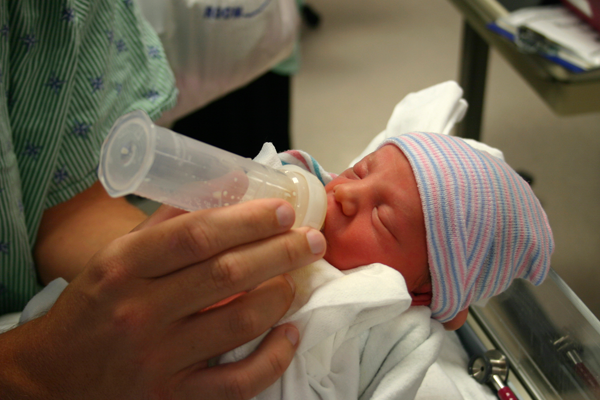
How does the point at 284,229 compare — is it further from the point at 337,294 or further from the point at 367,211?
the point at 367,211

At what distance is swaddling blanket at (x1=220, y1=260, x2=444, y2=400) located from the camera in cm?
69

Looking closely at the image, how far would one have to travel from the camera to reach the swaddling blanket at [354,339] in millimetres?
689

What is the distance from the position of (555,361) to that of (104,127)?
3.01 feet

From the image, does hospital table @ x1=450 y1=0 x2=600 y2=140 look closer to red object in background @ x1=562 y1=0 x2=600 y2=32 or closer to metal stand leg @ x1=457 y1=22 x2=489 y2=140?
metal stand leg @ x1=457 y1=22 x2=489 y2=140

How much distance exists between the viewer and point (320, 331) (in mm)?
682

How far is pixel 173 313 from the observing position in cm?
56

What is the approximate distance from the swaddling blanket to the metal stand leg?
52.0 inches

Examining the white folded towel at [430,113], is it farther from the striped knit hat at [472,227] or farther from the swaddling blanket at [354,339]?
the swaddling blanket at [354,339]


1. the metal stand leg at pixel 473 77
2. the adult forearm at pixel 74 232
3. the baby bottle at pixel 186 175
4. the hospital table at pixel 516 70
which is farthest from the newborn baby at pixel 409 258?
the metal stand leg at pixel 473 77

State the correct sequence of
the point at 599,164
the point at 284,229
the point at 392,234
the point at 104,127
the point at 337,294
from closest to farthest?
the point at 284,229
the point at 337,294
the point at 392,234
the point at 104,127
the point at 599,164

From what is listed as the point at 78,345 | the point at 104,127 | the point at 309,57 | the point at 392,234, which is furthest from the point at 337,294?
the point at 309,57

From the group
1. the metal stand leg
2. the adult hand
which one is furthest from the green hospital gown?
the metal stand leg

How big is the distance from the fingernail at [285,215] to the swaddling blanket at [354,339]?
0.17 meters

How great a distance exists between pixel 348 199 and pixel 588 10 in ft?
3.45
